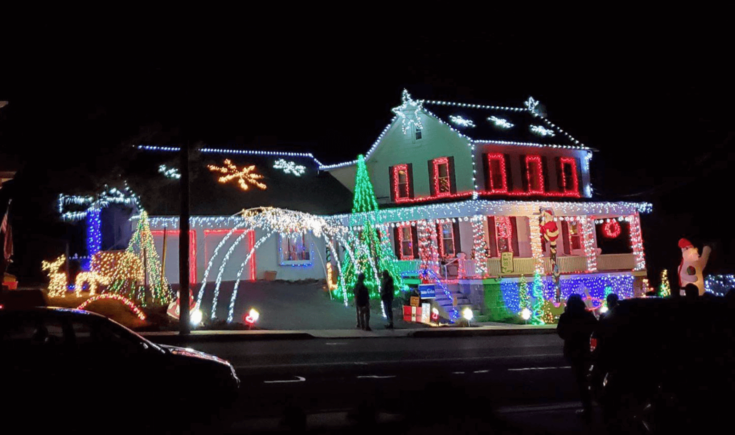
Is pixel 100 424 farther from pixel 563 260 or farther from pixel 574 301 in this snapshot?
pixel 563 260

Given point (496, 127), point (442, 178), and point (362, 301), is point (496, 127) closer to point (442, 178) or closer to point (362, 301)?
point (442, 178)

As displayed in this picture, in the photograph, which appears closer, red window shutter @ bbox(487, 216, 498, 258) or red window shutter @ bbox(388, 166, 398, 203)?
red window shutter @ bbox(487, 216, 498, 258)

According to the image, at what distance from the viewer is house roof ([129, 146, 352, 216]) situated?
96.0 feet

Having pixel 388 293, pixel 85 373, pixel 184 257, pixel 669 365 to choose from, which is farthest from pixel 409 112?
pixel 669 365

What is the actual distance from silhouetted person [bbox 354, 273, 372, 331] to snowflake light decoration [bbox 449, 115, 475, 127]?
1225 centimetres

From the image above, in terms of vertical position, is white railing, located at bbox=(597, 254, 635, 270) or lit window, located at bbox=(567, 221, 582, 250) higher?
lit window, located at bbox=(567, 221, 582, 250)

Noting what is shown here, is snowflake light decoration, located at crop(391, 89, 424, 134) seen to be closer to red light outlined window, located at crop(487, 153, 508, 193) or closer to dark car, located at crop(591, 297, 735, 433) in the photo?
red light outlined window, located at crop(487, 153, 508, 193)

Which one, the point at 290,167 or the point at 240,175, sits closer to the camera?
the point at 240,175

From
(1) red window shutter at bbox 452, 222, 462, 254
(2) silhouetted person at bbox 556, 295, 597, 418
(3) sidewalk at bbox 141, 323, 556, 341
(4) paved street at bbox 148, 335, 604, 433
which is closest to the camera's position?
(4) paved street at bbox 148, 335, 604, 433

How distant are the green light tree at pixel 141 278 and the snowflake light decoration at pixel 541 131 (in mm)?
19610

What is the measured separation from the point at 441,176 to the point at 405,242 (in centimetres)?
372

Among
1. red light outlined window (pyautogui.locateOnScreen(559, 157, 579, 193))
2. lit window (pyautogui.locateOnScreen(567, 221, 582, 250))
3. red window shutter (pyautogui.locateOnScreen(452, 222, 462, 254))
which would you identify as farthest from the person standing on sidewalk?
lit window (pyautogui.locateOnScreen(567, 221, 582, 250))

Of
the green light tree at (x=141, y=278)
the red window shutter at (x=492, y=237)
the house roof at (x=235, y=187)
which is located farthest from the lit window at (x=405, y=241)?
the green light tree at (x=141, y=278)

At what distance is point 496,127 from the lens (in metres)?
33.8
